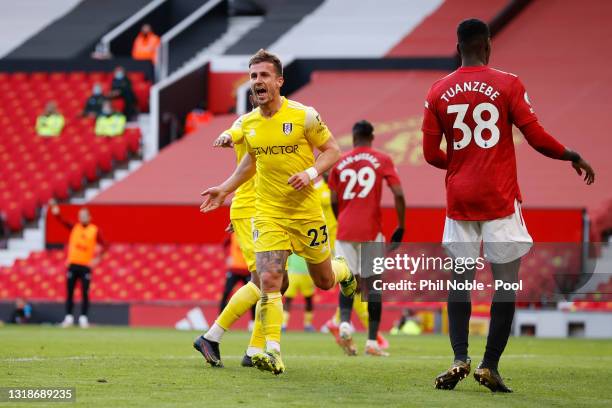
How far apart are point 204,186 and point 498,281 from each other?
59.5 feet

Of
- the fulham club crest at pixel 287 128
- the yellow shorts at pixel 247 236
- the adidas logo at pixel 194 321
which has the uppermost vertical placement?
the fulham club crest at pixel 287 128

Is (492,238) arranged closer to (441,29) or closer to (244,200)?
(244,200)

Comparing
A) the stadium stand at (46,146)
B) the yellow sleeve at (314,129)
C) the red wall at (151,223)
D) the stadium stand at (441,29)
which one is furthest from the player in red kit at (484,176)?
the stadium stand at (441,29)

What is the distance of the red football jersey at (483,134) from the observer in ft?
23.4

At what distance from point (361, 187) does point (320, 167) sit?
144 inches

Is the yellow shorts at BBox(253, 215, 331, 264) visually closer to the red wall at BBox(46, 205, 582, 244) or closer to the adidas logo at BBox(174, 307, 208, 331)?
the adidas logo at BBox(174, 307, 208, 331)

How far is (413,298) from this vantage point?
18.5 meters

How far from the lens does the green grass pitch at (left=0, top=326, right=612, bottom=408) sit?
6.47 metres

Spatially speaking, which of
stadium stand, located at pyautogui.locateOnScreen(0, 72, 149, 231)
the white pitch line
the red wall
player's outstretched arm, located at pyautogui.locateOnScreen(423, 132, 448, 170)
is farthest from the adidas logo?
player's outstretched arm, located at pyautogui.locateOnScreen(423, 132, 448, 170)

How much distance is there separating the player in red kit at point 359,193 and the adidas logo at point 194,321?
8981 mm

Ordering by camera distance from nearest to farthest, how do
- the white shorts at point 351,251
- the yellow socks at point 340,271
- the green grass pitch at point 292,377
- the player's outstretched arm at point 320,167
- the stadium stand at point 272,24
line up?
the green grass pitch at point 292,377, the player's outstretched arm at point 320,167, the yellow socks at point 340,271, the white shorts at point 351,251, the stadium stand at point 272,24

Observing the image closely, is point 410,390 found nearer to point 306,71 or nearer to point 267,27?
point 306,71

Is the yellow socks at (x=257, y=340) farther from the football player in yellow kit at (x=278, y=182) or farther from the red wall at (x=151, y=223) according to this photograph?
the red wall at (x=151, y=223)

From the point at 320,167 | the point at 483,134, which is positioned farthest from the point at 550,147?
the point at 320,167
